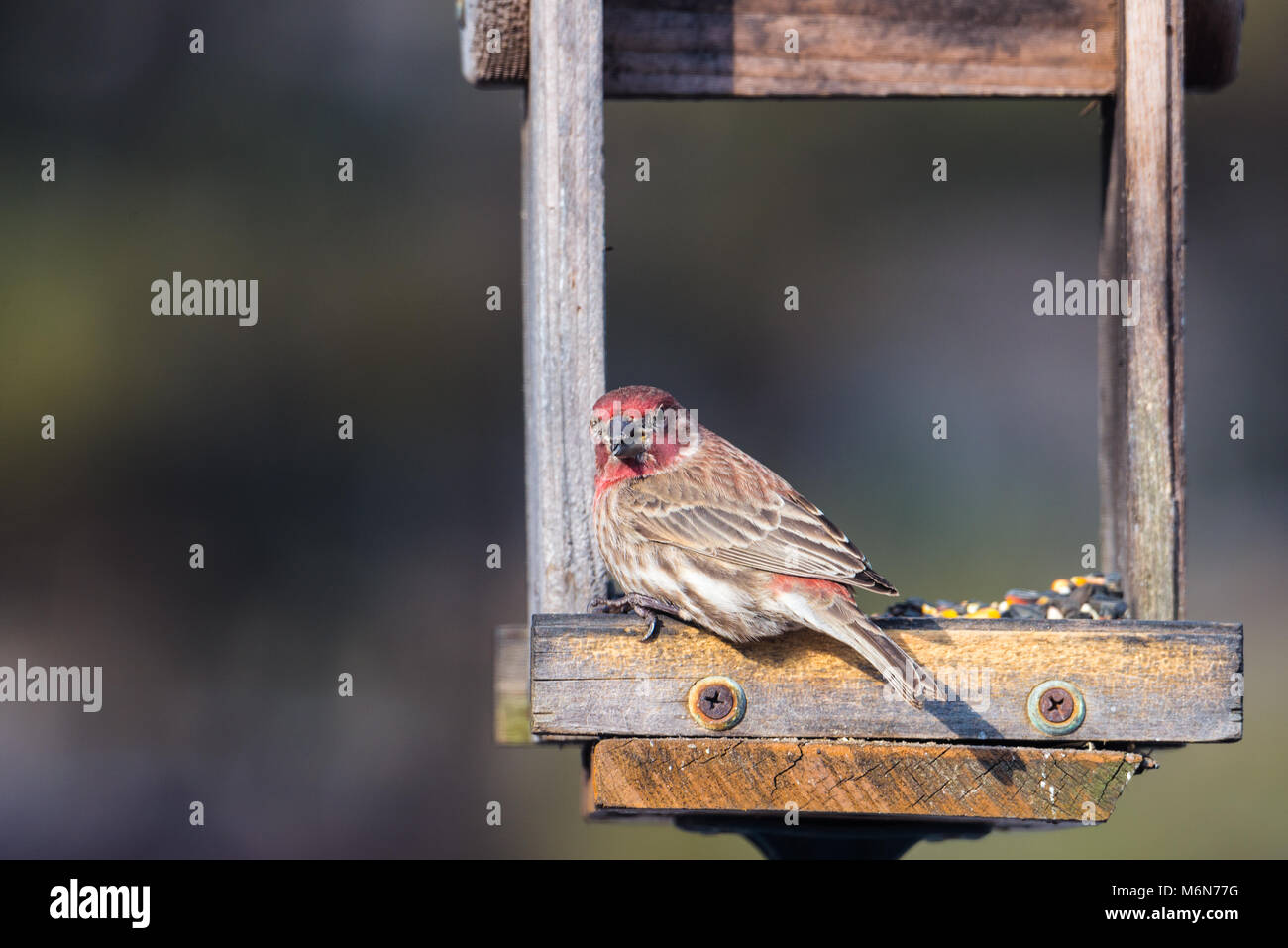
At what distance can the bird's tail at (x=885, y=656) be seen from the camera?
153 inches

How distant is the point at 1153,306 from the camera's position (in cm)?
470

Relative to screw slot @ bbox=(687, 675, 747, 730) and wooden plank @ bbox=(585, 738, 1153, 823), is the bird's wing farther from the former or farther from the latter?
wooden plank @ bbox=(585, 738, 1153, 823)

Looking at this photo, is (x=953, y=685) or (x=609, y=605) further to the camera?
(x=609, y=605)

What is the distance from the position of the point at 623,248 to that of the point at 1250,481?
12.6ft

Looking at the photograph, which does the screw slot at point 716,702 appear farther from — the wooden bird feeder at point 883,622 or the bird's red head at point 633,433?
the bird's red head at point 633,433

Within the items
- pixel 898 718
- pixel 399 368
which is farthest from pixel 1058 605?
pixel 399 368

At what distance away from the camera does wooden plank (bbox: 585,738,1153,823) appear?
3.86 metres

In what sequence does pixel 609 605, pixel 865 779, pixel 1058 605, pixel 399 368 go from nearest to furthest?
pixel 865 779
pixel 609 605
pixel 1058 605
pixel 399 368

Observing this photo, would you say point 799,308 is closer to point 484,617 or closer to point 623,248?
point 623,248

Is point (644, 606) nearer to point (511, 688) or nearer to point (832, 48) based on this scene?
point (511, 688)

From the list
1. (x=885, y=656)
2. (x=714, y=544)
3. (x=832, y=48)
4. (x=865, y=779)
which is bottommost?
(x=865, y=779)

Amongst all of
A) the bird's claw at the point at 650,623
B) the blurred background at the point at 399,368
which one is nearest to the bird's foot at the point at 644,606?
the bird's claw at the point at 650,623

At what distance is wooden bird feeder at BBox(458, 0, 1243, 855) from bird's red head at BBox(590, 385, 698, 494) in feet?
0.22

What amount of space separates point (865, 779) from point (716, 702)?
38 centimetres
